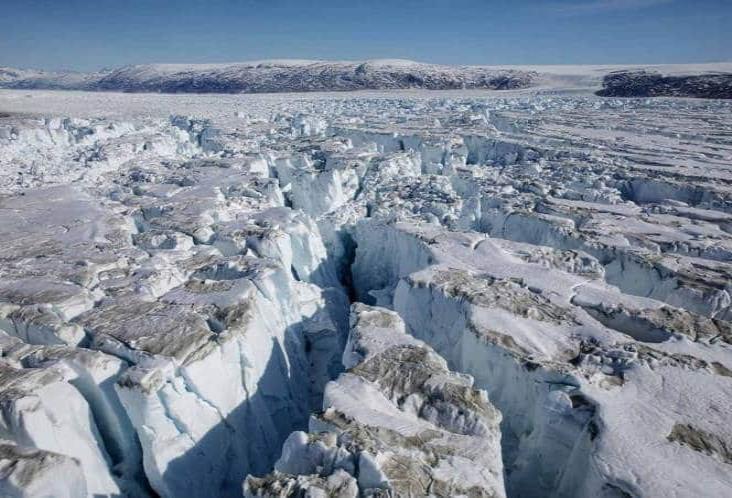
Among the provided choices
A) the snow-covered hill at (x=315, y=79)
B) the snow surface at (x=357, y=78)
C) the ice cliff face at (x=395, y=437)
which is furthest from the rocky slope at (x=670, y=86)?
the ice cliff face at (x=395, y=437)

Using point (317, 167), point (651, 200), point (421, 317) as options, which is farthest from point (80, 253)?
point (651, 200)

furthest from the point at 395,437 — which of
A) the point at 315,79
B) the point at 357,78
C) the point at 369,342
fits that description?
the point at 315,79

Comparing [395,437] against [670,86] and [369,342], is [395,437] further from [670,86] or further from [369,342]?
[670,86]

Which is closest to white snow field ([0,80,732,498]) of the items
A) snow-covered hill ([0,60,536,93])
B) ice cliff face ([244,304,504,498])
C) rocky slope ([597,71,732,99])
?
ice cliff face ([244,304,504,498])

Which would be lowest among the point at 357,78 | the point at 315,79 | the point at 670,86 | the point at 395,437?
the point at 395,437

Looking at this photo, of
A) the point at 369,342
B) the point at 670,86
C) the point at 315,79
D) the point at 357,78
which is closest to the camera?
the point at 369,342

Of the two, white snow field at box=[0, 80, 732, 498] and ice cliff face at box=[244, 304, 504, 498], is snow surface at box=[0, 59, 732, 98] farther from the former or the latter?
ice cliff face at box=[244, 304, 504, 498]

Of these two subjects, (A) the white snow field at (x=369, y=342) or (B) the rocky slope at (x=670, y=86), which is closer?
(A) the white snow field at (x=369, y=342)

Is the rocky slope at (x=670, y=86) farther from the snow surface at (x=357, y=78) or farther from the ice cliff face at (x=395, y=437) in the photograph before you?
the ice cliff face at (x=395, y=437)

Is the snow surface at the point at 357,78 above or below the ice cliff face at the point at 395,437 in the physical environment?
above
